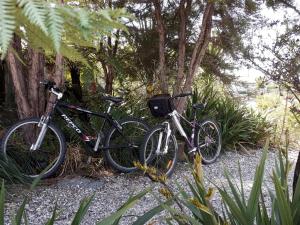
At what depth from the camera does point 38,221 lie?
3283 millimetres

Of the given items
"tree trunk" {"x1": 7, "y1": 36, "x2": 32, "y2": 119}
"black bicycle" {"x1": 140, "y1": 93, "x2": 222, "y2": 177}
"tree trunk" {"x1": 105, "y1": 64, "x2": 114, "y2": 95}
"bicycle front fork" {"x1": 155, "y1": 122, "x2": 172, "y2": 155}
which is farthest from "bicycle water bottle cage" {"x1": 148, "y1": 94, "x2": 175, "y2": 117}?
"tree trunk" {"x1": 105, "y1": 64, "x2": 114, "y2": 95}

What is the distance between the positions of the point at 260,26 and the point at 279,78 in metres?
0.94

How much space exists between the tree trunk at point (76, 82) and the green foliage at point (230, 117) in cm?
162

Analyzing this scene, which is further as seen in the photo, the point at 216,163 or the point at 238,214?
the point at 216,163

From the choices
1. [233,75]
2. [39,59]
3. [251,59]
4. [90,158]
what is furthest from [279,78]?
[39,59]

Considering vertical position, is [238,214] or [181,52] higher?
[181,52]

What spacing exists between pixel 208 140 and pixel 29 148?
7.79ft

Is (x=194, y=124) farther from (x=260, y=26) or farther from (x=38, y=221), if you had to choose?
(x=38, y=221)

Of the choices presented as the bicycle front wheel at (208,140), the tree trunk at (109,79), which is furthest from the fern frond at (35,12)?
the tree trunk at (109,79)

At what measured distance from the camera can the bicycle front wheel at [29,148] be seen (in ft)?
13.5

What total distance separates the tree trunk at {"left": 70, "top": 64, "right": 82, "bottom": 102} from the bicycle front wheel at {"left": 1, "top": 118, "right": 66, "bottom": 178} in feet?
4.31

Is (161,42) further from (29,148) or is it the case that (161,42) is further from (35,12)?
(35,12)

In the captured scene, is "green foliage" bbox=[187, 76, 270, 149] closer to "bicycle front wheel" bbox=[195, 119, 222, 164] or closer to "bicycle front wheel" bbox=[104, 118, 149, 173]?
"bicycle front wheel" bbox=[195, 119, 222, 164]

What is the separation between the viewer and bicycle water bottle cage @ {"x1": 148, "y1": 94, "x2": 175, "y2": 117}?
4.82 m
